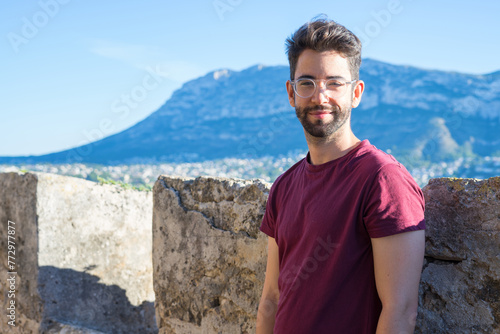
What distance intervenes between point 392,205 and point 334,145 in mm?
378

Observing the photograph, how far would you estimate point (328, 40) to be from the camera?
1.67m

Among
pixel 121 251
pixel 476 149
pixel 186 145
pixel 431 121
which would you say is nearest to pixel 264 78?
pixel 186 145

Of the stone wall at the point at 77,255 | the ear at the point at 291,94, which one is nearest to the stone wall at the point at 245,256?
the ear at the point at 291,94

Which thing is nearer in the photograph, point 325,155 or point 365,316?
point 365,316

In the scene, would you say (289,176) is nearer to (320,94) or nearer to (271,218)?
(271,218)

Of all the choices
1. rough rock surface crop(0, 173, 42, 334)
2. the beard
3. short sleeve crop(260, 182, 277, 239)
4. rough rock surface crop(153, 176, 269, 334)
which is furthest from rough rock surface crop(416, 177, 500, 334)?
rough rock surface crop(0, 173, 42, 334)

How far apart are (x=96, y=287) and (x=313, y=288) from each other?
2.59 meters

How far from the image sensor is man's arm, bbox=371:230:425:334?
4.53 ft

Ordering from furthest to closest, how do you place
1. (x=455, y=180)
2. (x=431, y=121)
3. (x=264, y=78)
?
(x=264, y=78)
(x=431, y=121)
(x=455, y=180)

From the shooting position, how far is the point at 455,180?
1.78 m

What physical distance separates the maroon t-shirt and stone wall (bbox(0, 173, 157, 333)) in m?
2.26

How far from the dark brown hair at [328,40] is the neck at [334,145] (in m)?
0.21

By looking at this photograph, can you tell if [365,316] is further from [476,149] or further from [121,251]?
[476,149]

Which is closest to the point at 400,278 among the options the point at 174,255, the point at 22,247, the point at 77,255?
the point at 174,255
